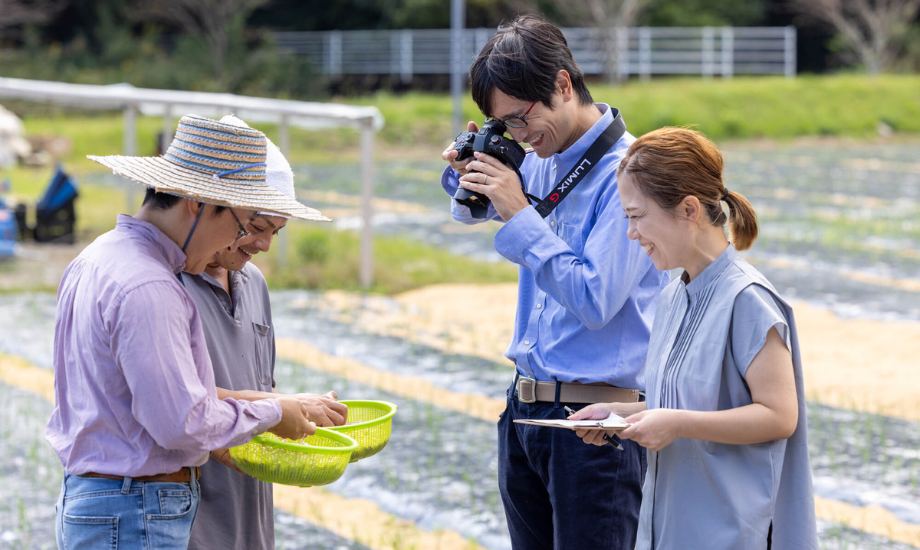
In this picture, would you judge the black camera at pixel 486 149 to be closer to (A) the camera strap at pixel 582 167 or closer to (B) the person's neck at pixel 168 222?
(A) the camera strap at pixel 582 167

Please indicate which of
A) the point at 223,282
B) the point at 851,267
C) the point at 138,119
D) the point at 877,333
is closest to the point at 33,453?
the point at 223,282

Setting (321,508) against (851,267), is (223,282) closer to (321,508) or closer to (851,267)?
(321,508)

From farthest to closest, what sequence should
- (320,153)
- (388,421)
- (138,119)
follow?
(138,119) → (320,153) → (388,421)

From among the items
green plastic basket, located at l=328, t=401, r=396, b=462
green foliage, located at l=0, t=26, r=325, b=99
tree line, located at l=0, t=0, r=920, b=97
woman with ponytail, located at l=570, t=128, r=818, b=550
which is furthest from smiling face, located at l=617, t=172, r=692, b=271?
green foliage, located at l=0, t=26, r=325, b=99

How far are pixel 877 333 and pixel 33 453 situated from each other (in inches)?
262

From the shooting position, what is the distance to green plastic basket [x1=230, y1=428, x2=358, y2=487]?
2273 millimetres

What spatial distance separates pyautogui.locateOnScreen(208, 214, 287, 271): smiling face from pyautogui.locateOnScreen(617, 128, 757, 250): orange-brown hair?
0.87 metres

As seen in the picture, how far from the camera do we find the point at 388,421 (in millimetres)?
2586

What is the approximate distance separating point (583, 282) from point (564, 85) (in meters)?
0.51

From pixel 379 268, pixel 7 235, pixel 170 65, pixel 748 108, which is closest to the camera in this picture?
pixel 379 268

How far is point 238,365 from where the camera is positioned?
2.60 meters

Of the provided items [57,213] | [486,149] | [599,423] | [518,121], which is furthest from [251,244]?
[57,213]

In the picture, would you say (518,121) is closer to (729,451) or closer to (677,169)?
(677,169)

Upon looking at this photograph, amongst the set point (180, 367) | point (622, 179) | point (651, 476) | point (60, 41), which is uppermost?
point (60, 41)
